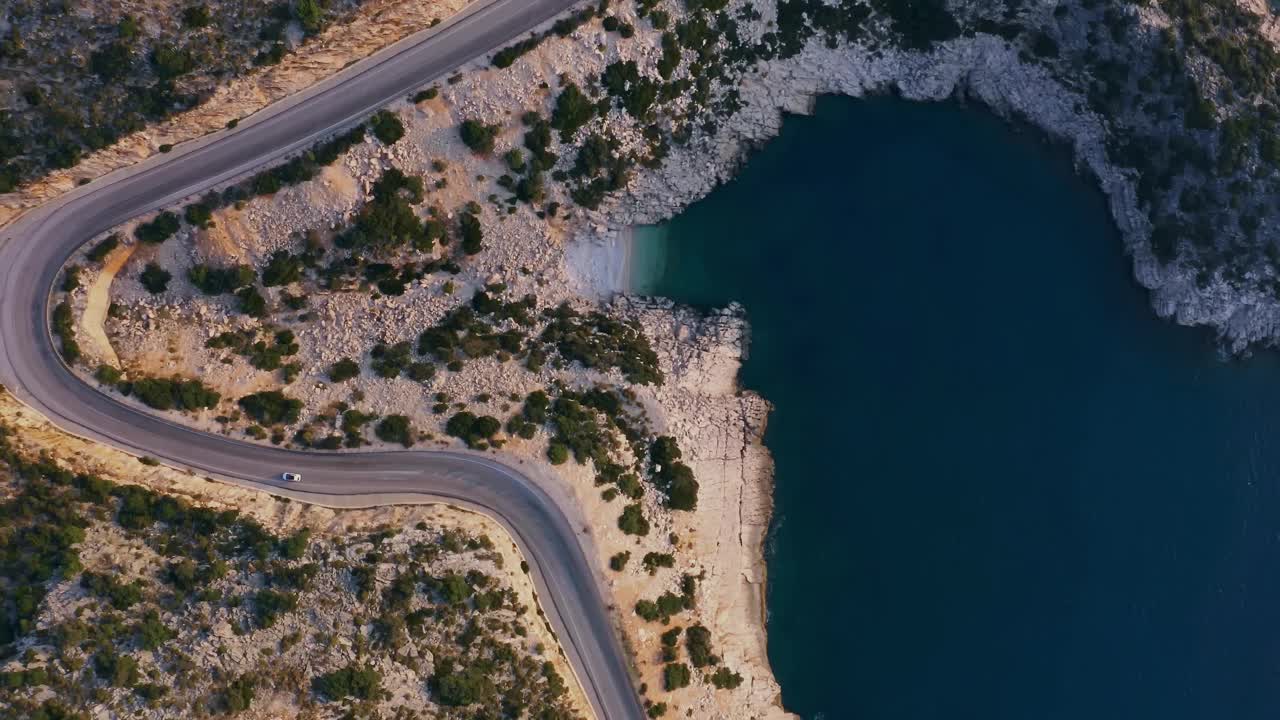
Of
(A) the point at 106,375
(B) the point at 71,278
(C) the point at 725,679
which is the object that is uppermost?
(B) the point at 71,278

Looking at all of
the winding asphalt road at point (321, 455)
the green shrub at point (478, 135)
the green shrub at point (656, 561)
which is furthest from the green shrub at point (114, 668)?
the green shrub at point (478, 135)

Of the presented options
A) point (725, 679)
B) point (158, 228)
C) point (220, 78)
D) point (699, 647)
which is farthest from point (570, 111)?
point (725, 679)

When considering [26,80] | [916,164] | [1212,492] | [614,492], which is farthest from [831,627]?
[26,80]

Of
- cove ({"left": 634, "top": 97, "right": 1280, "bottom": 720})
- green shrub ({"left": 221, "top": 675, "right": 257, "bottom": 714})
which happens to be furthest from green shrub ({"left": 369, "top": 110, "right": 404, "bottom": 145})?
green shrub ({"left": 221, "top": 675, "right": 257, "bottom": 714})

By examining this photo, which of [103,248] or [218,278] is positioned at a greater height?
[103,248]

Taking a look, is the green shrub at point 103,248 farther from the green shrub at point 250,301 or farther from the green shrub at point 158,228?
the green shrub at point 250,301

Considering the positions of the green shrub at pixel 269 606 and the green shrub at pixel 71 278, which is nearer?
the green shrub at pixel 269 606

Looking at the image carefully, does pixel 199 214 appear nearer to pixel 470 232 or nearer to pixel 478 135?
pixel 470 232

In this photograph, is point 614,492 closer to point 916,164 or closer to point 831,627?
point 831,627
